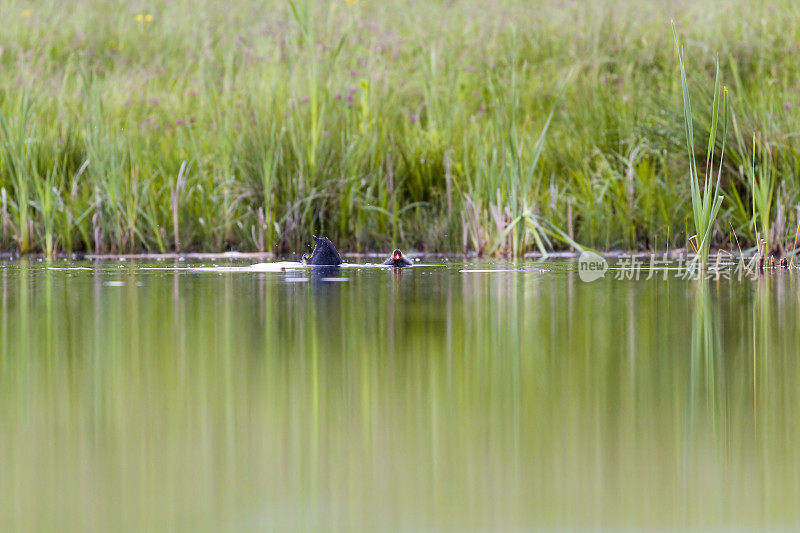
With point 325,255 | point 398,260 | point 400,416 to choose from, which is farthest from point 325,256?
point 400,416

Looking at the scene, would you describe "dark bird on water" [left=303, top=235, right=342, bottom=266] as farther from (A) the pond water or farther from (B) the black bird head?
(A) the pond water

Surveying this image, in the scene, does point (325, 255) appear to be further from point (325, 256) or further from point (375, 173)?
point (375, 173)

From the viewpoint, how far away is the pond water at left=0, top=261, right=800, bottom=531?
2.58 m

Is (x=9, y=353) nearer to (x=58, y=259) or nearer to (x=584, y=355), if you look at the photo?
(x=584, y=355)

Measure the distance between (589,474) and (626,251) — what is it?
8.67 meters

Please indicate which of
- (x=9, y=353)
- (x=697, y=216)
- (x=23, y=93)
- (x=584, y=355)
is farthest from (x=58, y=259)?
(x=584, y=355)

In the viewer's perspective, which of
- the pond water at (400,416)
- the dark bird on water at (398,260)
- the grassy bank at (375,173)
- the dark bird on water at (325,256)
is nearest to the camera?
the pond water at (400,416)

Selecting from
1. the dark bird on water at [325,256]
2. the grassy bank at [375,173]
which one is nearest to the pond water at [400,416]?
the dark bird on water at [325,256]

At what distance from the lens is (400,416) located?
3506 mm

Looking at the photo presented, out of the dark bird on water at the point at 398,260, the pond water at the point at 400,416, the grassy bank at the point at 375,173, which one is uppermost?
the grassy bank at the point at 375,173

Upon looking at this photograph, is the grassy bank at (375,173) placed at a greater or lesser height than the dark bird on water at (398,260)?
greater

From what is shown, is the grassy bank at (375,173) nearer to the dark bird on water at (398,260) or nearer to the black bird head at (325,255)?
the dark bird on water at (398,260)

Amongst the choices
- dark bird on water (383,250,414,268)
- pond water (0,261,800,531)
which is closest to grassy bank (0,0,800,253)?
dark bird on water (383,250,414,268)

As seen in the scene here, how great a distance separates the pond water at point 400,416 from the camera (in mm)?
2576
